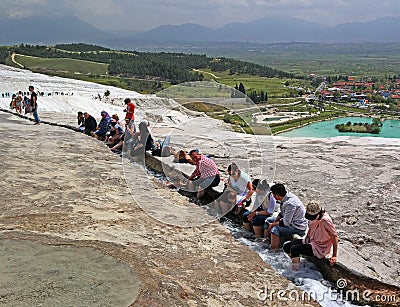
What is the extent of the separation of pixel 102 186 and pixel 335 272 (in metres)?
4.86

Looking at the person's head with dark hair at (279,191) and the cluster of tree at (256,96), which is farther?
the cluster of tree at (256,96)

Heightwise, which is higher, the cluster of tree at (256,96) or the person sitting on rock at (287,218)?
the person sitting on rock at (287,218)

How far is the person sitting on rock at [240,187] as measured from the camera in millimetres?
7355

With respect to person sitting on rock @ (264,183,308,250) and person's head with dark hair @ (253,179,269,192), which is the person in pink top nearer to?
person sitting on rock @ (264,183,308,250)

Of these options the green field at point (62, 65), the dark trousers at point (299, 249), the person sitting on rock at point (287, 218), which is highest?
the person sitting on rock at point (287, 218)

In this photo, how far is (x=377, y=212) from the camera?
771 cm

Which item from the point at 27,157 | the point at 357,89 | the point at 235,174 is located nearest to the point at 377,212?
the point at 235,174

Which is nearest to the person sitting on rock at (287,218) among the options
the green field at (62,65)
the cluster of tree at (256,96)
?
the cluster of tree at (256,96)

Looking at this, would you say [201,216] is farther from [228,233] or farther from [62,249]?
[62,249]

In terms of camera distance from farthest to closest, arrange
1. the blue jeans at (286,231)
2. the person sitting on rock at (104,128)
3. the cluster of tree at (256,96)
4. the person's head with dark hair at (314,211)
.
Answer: the cluster of tree at (256,96) < the person sitting on rock at (104,128) < the blue jeans at (286,231) < the person's head with dark hair at (314,211)

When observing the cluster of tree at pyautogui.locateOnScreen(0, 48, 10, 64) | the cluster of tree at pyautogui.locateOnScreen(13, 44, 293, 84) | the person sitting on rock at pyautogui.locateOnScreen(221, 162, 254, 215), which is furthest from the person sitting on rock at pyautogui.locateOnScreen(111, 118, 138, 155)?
the cluster of tree at pyautogui.locateOnScreen(0, 48, 10, 64)

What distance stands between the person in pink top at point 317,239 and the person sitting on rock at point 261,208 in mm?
909

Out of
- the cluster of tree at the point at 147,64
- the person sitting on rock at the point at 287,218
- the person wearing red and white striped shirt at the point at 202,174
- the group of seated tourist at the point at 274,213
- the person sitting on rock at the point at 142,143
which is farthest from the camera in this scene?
the cluster of tree at the point at 147,64

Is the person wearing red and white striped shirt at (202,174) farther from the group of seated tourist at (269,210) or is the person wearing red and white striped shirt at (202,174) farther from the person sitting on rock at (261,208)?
the person sitting on rock at (261,208)
